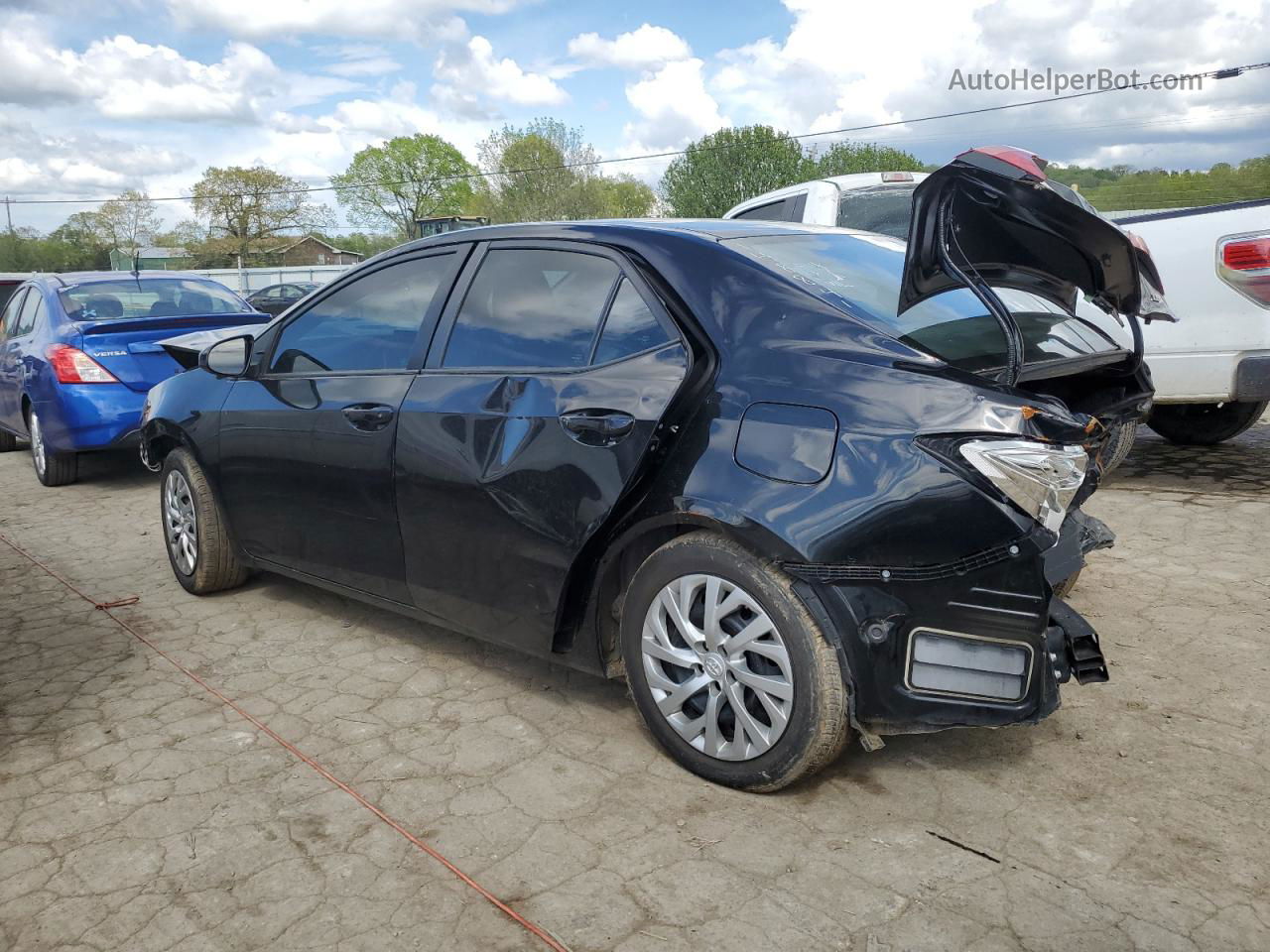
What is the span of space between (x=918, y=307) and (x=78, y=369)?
6.33 metres

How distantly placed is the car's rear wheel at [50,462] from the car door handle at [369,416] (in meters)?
5.10

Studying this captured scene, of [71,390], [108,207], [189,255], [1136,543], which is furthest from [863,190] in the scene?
[108,207]

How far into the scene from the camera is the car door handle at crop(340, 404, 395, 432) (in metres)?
3.65

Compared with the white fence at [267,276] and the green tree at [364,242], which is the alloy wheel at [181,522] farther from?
the green tree at [364,242]

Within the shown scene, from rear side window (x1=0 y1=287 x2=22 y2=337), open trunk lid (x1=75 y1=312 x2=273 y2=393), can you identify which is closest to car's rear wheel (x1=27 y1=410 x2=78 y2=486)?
open trunk lid (x1=75 y1=312 x2=273 y2=393)

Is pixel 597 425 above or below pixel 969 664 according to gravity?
above

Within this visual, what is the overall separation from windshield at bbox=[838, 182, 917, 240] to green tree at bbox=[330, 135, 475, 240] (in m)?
82.9

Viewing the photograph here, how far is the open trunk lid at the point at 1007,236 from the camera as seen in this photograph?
279cm

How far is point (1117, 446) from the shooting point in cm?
446

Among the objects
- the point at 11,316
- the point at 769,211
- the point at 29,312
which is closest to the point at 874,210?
the point at 769,211

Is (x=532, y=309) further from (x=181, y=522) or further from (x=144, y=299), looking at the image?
(x=144, y=299)

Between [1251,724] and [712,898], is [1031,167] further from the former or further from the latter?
[712,898]

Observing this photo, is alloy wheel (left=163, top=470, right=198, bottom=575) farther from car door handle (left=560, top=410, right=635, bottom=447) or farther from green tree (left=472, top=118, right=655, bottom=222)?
green tree (left=472, top=118, right=655, bottom=222)

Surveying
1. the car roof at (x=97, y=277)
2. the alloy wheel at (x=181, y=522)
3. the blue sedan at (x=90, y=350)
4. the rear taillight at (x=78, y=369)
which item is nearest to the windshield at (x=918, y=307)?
the alloy wheel at (x=181, y=522)
